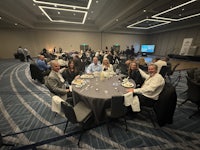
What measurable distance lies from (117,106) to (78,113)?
30.7 inches

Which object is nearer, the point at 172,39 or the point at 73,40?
the point at 172,39

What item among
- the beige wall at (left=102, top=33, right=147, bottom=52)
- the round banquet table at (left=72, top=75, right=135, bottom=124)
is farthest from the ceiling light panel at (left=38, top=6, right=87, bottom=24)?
the round banquet table at (left=72, top=75, right=135, bottom=124)

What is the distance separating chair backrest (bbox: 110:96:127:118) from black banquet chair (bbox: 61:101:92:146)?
1.61ft

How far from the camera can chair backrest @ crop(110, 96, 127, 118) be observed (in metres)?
1.86

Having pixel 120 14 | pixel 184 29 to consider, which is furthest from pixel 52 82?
pixel 184 29

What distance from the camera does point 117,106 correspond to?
1.94m

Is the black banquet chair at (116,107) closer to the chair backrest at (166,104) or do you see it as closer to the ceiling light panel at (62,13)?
the chair backrest at (166,104)

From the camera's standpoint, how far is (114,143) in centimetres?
205

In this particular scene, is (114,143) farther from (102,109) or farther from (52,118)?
(52,118)

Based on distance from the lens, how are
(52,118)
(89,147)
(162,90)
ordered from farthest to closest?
(52,118), (162,90), (89,147)

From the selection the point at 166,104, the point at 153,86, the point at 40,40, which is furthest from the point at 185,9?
the point at 40,40

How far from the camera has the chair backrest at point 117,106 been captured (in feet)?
6.09

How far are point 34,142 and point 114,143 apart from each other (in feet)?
5.09

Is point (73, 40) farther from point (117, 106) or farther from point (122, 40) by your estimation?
point (117, 106)
